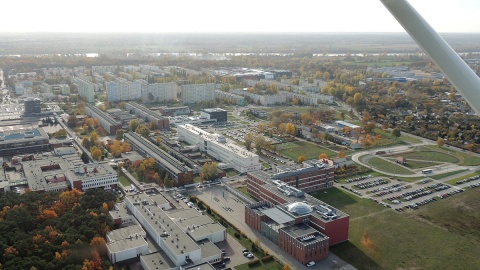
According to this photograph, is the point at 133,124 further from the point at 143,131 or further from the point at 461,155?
the point at 461,155

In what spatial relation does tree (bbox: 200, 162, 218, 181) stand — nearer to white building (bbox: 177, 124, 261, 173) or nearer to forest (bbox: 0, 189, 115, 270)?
white building (bbox: 177, 124, 261, 173)

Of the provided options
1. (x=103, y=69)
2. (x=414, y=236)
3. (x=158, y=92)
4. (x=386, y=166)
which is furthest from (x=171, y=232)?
(x=103, y=69)

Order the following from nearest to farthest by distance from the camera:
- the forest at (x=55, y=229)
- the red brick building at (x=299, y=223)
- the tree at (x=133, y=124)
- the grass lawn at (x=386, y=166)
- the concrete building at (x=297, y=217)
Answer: the forest at (x=55, y=229) < the red brick building at (x=299, y=223) < the concrete building at (x=297, y=217) < the grass lawn at (x=386, y=166) < the tree at (x=133, y=124)

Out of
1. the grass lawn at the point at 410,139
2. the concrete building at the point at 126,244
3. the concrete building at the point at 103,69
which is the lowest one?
the grass lawn at the point at 410,139

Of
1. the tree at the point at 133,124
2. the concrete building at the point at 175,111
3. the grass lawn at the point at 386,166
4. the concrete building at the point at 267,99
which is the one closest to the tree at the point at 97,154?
the tree at the point at 133,124

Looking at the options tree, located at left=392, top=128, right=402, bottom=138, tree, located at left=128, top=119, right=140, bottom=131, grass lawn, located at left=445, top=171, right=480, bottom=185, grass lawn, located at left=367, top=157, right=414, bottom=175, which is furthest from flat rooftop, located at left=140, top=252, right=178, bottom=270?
tree, located at left=392, top=128, right=402, bottom=138

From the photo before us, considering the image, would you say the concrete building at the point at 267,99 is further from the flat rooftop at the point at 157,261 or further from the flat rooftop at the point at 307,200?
the flat rooftop at the point at 157,261

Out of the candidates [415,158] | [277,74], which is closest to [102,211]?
[415,158]
